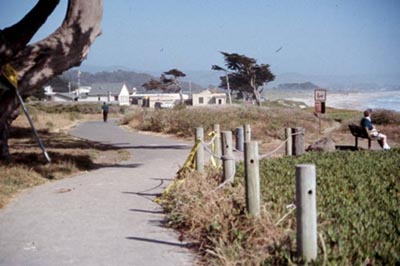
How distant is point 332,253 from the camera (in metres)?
4.33

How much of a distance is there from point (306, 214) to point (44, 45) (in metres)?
9.09

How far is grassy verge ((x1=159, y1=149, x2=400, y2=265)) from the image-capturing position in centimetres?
452

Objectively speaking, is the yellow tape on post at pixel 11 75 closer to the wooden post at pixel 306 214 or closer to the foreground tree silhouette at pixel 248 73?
the wooden post at pixel 306 214

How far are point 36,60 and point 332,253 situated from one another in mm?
9420

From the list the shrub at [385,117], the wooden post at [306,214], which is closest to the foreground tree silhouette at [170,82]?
the shrub at [385,117]

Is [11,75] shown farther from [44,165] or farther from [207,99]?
[207,99]

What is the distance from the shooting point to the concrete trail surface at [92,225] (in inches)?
219

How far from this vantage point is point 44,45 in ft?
37.8

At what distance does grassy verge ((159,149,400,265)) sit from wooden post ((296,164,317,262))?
11 cm

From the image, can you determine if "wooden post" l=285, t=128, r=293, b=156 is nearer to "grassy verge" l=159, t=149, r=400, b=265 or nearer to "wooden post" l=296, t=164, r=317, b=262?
"grassy verge" l=159, t=149, r=400, b=265

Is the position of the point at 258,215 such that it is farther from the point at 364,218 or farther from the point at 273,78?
the point at 273,78

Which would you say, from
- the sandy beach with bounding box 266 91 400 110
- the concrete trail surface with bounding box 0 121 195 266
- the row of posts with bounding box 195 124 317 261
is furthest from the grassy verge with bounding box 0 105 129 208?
the sandy beach with bounding box 266 91 400 110

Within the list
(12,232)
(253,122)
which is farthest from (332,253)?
(253,122)

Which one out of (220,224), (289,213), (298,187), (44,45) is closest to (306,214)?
(298,187)
